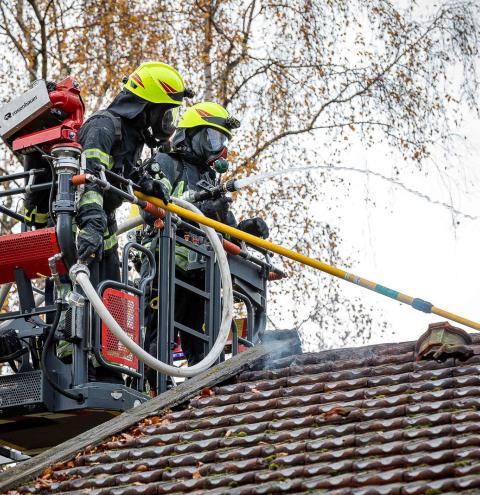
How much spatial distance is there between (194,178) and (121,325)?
84.4 inches

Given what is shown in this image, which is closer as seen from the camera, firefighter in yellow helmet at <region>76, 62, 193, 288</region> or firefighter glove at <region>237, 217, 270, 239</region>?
firefighter in yellow helmet at <region>76, 62, 193, 288</region>

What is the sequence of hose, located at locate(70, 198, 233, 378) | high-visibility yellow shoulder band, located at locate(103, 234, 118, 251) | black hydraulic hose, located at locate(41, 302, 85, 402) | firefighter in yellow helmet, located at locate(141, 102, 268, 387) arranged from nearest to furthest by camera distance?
hose, located at locate(70, 198, 233, 378) → black hydraulic hose, located at locate(41, 302, 85, 402) → high-visibility yellow shoulder band, located at locate(103, 234, 118, 251) → firefighter in yellow helmet, located at locate(141, 102, 268, 387)

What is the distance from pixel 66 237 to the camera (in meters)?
10.2

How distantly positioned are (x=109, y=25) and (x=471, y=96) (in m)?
4.97

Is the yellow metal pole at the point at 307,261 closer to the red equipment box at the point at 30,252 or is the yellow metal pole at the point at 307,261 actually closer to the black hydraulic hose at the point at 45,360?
the red equipment box at the point at 30,252

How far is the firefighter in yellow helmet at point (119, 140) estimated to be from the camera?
33.4 feet

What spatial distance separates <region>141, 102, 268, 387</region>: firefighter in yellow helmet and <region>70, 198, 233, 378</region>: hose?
0.68m

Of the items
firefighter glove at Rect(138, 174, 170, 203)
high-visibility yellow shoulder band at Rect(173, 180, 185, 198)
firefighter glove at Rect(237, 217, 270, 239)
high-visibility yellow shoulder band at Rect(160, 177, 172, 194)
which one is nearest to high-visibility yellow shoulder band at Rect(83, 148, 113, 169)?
firefighter glove at Rect(138, 174, 170, 203)

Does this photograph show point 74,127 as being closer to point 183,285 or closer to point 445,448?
point 183,285

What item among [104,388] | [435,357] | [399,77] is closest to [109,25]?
[399,77]

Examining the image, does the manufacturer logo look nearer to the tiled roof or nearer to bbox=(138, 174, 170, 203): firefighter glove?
bbox=(138, 174, 170, 203): firefighter glove

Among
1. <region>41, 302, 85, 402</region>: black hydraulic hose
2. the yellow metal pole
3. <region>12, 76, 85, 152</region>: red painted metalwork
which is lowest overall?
<region>41, 302, 85, 402</region>: black hydraulic hose

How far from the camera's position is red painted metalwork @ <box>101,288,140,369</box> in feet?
33.2

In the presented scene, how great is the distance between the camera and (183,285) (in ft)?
35.6
